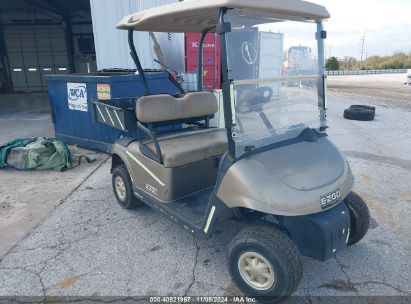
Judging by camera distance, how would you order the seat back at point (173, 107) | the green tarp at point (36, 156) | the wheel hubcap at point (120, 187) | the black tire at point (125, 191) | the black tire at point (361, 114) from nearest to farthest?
1. the seat back at point (173, 107)
2. the black tire at point (125, 191)
3. the wheel hubcap at point (120, 187)
4. the green tarp at point (36, 156)
5. the black tire at point (361, 114)

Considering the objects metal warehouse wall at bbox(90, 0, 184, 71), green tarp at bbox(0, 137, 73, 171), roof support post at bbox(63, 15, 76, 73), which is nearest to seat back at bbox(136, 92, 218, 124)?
green tarp at bbox(0, 137, 73, 171)

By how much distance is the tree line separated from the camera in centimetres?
3797

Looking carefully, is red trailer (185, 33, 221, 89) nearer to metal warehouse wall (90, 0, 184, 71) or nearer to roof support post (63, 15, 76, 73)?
metal warehouse wall (90, 0, 184, 71)

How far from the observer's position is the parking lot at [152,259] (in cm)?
234

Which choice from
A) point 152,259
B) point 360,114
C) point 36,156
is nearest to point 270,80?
point 152,259

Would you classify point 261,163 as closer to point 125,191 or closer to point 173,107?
point 173,107

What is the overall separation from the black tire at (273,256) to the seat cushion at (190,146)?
90cm

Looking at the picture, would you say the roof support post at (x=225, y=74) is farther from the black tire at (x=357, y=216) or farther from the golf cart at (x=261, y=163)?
the black tire at (x=357, y=216)

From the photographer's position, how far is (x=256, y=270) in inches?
83.7

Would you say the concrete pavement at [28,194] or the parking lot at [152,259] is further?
the concrete pavement at [28,194]

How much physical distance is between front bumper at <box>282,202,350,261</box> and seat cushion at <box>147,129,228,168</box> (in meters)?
1.02

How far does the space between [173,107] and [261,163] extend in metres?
1.42

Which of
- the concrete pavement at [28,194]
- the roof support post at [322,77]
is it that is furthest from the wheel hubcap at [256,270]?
the concrete pavement at [28,194]

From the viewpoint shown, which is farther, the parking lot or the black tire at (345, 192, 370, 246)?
the black tire at (345, 192, 370, 246)
